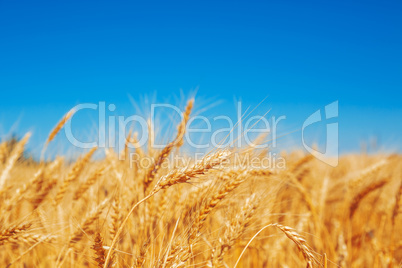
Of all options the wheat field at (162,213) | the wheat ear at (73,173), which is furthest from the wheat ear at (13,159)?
the wheat ear at (73,173)

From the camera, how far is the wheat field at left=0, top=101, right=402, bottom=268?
1121mm

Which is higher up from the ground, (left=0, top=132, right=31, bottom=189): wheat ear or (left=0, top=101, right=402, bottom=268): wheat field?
(left=0, top=132, right=31, bottom=189): wheat ear

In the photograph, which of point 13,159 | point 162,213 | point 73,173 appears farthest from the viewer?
point 13,159

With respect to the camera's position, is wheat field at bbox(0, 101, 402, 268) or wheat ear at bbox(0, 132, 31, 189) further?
wheat ear at bbox(0, 132, 31, 189)

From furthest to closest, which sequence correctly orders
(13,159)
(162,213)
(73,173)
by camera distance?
(13,159), (73,173), (162,213)

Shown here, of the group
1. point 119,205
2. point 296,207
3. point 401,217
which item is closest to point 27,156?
point 119,205

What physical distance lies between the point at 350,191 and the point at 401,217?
897 mm

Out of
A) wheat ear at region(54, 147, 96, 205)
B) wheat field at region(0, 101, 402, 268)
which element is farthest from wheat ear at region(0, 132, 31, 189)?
wheat ear at region(54, 147, 96, 205)

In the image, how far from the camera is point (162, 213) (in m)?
1.50

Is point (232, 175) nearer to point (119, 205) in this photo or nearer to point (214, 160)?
point (214, 160)

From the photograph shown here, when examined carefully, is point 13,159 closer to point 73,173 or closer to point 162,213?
point 73,173

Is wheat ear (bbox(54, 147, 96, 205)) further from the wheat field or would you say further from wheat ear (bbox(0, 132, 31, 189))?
wheat ear (bbox(0, 132, 31, 189))

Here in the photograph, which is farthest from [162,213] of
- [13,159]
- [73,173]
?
[13,159]

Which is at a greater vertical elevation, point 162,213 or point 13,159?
point 13,159
